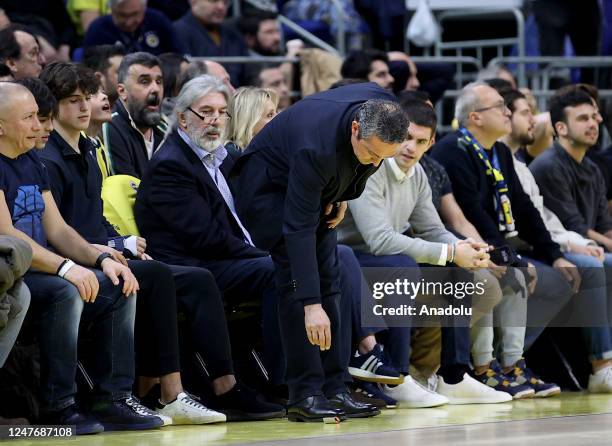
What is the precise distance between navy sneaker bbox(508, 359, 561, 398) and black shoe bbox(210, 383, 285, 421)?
1.98 m

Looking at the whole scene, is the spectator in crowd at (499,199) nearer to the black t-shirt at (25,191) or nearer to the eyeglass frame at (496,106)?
the eyeglass frame at (496,106)

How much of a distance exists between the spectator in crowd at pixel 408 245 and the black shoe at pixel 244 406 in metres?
0.96

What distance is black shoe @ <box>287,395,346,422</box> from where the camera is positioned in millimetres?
6691

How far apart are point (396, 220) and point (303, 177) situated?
182 centimetres

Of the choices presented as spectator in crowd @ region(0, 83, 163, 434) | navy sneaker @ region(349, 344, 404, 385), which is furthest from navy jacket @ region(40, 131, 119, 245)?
navy sneaker @ region(349, 344, 404, 385)

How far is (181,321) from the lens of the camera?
7.20m

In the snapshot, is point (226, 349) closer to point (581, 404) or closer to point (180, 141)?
point (180, 141)

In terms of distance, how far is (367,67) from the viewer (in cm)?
1053

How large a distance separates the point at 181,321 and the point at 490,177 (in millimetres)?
2634

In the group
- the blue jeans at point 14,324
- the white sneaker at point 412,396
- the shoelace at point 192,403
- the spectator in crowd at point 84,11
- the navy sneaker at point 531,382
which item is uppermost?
the spectator in crowd at point 84,11

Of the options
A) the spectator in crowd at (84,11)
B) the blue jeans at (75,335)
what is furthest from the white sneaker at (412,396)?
the spectator in crowd at (84,11)

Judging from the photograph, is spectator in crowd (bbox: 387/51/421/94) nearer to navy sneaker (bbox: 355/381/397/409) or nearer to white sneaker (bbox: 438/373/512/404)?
white sneaker (bbox: 438/373/512/404)

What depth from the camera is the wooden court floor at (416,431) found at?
19.9ft

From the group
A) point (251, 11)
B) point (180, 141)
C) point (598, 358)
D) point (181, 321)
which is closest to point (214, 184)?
point (180, 141)
